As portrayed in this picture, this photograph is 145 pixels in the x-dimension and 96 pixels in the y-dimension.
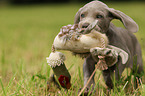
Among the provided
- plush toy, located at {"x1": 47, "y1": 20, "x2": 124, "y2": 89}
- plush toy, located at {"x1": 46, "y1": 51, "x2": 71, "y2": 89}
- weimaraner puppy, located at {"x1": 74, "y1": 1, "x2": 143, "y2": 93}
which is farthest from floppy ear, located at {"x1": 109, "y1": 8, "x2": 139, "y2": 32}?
plush toy, located at {"x1": 46, "y1": 51, "x2": 71, "y2": 89}

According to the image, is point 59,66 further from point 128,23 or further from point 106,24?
point 128,23

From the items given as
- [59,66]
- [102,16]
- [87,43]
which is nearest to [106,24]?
[102,16]

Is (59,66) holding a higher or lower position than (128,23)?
lower

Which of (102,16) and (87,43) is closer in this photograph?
(87,43)

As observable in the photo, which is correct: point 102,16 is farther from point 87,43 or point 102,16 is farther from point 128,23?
point 87,43

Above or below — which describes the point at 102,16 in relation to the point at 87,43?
above

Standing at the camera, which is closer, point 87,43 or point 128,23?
point 87,43

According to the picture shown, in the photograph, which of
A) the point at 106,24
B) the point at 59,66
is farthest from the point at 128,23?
the point at 59,66

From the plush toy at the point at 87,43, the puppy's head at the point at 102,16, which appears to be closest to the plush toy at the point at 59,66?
the plush toy at the point at 87,43

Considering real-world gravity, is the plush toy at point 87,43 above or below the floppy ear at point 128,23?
below

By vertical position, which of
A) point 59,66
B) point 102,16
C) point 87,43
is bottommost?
point 59,66

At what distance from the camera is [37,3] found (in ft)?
89.8

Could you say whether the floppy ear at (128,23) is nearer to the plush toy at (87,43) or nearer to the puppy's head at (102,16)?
the puppy's head at (102,16)

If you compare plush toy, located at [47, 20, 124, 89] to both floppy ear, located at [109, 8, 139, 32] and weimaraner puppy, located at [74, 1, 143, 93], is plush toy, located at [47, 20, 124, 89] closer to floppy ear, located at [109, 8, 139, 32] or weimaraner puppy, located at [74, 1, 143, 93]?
weimaraner puppy, located at [74, 1, 143, 93]
